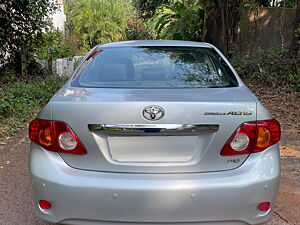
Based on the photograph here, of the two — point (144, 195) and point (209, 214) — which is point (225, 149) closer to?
point (209, 214)

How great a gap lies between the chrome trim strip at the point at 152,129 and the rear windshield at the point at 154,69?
60 centimetres

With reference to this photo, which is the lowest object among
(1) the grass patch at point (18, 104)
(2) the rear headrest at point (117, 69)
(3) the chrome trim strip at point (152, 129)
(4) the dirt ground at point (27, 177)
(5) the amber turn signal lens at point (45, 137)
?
(1) the grass patch at point (18, 104)

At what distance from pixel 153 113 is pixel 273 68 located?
6804 millimetres

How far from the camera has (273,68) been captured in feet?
27.5

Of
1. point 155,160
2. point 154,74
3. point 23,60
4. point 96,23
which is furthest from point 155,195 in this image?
point 96,23

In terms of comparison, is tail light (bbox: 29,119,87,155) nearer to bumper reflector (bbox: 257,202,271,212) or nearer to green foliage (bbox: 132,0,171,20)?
bumper reflector (bbox: 257,202,271,212)

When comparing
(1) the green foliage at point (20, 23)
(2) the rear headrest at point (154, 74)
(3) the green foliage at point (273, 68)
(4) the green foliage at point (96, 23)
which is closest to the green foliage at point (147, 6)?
(4) the green foliage at point (96, 23)

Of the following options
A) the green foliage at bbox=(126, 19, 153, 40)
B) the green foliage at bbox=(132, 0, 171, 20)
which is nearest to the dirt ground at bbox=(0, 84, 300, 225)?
the green foliage at bbox=(132, 0, 171, 20)

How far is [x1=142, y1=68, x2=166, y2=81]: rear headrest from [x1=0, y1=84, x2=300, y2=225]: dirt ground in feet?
5.14

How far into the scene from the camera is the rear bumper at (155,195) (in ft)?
7.37

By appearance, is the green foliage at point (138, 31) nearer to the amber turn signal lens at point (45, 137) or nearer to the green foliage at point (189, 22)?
the green foliage at point (189, 22)

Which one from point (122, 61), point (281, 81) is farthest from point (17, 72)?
point (122, 61)

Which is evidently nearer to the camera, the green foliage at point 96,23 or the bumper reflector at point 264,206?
the bumper reflector at point 264,206

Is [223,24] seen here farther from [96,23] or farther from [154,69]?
[96,23]
